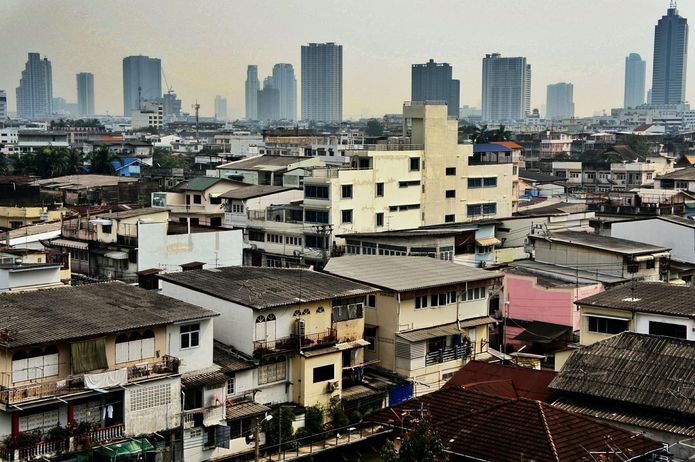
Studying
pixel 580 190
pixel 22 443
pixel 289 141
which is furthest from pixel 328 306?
pixel 289 141

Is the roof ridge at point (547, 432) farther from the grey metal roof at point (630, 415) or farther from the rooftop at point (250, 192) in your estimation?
the rooftop at point (250, 192)

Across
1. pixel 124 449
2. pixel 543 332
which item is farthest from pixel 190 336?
pixel 543 332

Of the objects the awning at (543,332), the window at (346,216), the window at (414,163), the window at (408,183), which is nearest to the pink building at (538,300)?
the awning at (543,332)

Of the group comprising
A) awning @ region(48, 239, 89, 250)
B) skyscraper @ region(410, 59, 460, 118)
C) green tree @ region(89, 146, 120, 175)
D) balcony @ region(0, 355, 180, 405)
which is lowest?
balcony @ region(0, 355, 180, 405)

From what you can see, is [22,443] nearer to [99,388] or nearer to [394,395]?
[99,388]

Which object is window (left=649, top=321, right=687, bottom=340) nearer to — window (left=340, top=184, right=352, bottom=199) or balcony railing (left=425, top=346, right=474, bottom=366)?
balcony railing (left=425, top=346, right=474, bottom=366)

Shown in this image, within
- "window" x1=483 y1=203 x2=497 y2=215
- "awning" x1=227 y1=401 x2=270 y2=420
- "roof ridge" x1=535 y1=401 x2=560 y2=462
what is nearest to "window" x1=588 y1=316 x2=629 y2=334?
"roof ridge" x1=535 y1=401 x2=560 y2=462

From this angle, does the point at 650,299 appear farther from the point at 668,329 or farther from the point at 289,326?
the point at 289,326
